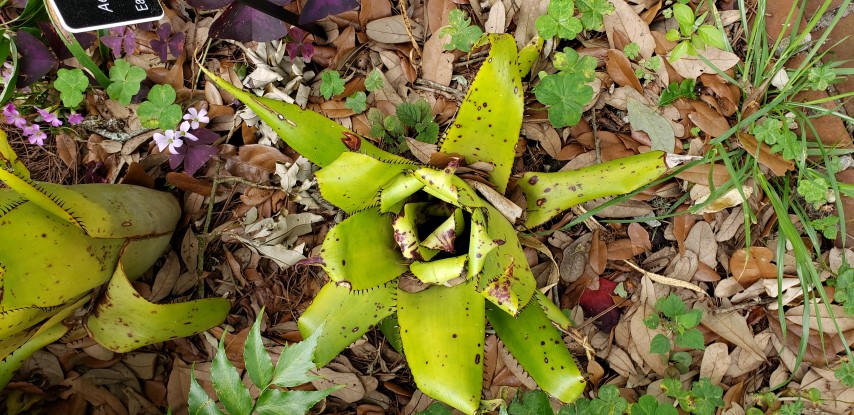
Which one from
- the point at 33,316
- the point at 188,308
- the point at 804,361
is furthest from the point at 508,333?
the point at 33,316

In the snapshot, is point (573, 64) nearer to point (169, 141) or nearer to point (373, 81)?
point (373, 81)

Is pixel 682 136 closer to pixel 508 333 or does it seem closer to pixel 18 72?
pixel 508 333

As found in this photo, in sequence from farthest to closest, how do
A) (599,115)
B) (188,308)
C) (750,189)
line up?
1. (599,115)
2. (750,189)
3. (188,308)

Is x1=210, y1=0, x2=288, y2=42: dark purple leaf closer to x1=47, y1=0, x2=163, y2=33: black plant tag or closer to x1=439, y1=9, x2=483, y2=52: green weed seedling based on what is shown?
x1=47, y1=0, x2=163, y2=33: black plant tag

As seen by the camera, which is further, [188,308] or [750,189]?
[750,189]

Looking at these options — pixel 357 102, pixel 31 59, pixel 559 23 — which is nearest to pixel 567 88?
pixel 559 23

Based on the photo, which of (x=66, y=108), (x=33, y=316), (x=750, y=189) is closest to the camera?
(x=33, y=316)

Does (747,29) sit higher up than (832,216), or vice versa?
(747,29)
